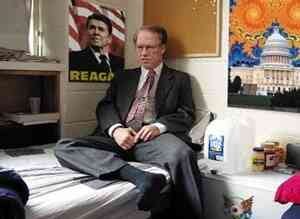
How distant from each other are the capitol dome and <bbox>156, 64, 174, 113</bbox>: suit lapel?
1.55ft

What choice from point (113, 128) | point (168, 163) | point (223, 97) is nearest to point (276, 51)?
point (223, 97)

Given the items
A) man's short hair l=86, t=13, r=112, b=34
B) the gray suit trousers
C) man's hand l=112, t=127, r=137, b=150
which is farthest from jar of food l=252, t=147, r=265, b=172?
man's short hair l=86, t=13, r=112, b=34

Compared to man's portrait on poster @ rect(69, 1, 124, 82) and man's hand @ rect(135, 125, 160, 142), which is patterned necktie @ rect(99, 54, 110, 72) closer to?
man's portrait on poster @ rect(69, 1, 124, 82)

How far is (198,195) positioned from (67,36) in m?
1.07

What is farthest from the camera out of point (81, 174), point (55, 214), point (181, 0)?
point (181, 0)

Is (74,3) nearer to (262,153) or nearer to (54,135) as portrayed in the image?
(54,135)

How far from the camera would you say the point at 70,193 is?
1274mm

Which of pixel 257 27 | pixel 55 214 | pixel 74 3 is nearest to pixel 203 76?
pixel 257 27

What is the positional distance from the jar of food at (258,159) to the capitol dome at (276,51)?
42cm

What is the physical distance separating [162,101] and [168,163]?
443mm

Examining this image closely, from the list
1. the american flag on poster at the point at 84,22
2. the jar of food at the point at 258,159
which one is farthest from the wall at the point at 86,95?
the jar of food at the point at 258,159

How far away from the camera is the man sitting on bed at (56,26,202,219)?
58.2 inches

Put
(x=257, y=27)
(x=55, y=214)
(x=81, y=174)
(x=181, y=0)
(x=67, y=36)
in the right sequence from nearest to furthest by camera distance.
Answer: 1. (x=55, y=214)
2. (x=81, y=174)
3. (x=257, y=27)
4. (x=67, y=36)
5. (x=181, y=0)

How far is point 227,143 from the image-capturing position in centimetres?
171
